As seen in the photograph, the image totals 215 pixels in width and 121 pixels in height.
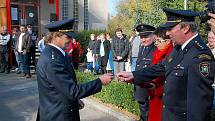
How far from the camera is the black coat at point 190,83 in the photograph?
10.4 ft

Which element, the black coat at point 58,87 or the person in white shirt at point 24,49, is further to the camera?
the person in white shirt at point 24,49

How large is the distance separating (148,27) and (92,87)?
2296 millimetres

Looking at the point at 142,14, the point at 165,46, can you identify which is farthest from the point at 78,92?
the point at 142,14

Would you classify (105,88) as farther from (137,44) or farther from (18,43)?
(18,43)

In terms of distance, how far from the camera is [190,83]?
10.5ft

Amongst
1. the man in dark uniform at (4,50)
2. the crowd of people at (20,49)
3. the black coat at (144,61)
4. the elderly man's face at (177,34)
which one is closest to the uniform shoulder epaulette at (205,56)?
the elderly man's face at (177,34)

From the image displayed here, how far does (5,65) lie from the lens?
14.8 meters

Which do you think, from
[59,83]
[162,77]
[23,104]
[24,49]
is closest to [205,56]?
[162,77]

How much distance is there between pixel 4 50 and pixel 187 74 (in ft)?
39.9

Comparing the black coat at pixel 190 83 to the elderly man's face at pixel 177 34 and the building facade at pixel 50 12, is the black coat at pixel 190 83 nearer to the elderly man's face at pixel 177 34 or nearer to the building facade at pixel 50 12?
the elderly man's face at pixel 177 34

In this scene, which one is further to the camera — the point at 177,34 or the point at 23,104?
the point at 23,104

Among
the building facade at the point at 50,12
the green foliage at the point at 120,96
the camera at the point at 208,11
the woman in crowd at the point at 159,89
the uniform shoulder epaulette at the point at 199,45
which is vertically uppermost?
the building facade at the point at 50,12

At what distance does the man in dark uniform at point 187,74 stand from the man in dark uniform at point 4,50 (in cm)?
1158

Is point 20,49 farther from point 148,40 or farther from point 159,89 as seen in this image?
point 159,89
